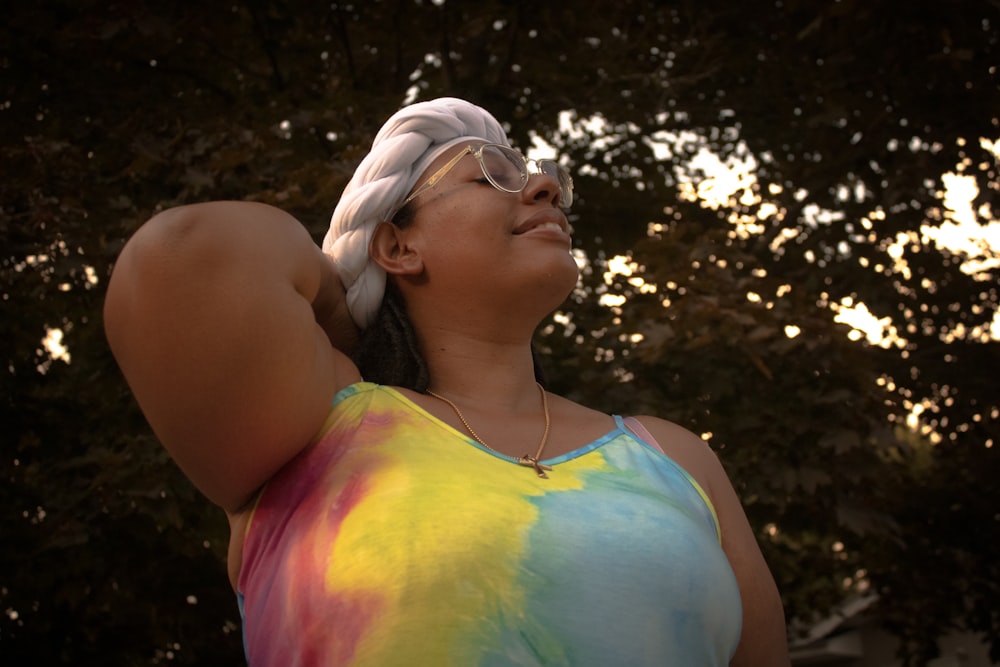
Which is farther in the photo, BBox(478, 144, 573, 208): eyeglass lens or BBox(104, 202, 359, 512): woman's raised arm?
BBox(478, 144, 573, 208): eyeglass lens

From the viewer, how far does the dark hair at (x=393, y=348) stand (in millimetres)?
2396

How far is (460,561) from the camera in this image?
6.27 ft

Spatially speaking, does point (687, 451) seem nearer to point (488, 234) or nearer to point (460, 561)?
point (488, 234)

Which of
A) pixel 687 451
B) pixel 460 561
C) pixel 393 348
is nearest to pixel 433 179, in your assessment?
pixel 393 348

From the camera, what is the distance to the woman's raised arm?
1854mm

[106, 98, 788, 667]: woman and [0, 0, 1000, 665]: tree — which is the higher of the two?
[106, 98, 788, 667]: woman

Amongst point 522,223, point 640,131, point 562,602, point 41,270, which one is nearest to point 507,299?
point 522,223

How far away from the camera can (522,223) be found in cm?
245

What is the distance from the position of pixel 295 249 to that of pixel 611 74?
571cm

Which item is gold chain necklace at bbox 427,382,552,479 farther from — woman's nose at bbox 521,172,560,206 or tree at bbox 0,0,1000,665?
tree at bbox 0,0,1000,665

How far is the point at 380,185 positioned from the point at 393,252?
14cm

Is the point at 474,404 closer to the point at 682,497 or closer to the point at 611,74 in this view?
the point at 682,497

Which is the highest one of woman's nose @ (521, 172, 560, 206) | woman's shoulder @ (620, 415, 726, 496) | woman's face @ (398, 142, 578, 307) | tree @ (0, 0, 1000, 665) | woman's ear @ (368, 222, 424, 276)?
woman's nose @ (521, 172, 560, 206)

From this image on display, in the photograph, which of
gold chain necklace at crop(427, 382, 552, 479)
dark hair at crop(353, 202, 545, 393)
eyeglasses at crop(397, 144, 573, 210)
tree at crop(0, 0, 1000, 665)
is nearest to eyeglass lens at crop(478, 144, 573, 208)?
eyeglasses at crop(397, 144, 573, 210)
